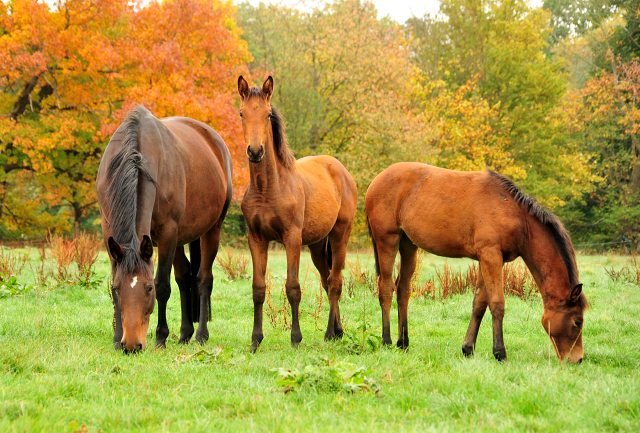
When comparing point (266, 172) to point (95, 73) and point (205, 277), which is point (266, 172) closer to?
point (205, 277)

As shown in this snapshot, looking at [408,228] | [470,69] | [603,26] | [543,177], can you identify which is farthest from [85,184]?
[603,26]

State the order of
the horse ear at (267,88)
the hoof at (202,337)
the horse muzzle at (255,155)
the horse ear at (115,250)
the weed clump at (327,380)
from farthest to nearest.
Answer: the hoof at (202,337) < the horse ear at (267,88) < the horse muzzle at (255,155) < the horse ear at (115,250) < the weed clump at (327,380)

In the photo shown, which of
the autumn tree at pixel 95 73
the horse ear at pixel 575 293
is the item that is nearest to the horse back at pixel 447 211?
the horse ear at pixel 575 293

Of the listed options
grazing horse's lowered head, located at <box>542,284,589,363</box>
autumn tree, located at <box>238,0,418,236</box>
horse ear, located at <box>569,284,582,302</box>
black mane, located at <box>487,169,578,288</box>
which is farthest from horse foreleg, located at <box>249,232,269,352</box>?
autumn tree, located at <box>238,0,418,236</box>

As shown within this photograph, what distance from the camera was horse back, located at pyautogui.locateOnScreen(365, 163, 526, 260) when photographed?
485 cm

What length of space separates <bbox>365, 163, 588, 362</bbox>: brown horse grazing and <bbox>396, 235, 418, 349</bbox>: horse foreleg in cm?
1

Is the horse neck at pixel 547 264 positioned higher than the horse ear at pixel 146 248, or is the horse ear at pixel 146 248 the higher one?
the horse ear at pixel 146 248

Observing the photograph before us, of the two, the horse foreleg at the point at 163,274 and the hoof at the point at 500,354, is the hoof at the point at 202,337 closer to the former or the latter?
the horse foreleg at the point at 163,274

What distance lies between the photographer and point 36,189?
2702 cm

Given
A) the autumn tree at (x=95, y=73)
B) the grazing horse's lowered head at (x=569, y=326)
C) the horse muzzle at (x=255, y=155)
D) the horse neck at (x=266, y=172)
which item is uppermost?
the autumn tree at (x=95, y=73)

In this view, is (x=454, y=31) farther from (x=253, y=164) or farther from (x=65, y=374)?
(x=65, y=374)

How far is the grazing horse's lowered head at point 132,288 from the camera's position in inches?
161

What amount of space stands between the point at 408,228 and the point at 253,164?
1.75 metres

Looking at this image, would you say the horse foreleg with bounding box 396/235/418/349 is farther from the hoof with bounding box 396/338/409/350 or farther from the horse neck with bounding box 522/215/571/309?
the horse neck with bounding box 522/215/571/309
